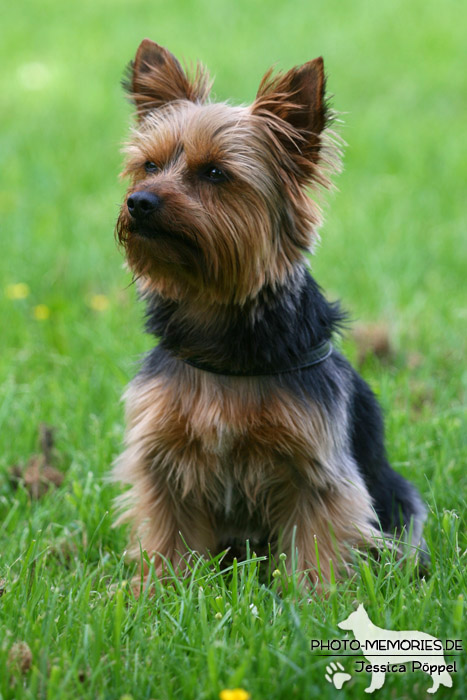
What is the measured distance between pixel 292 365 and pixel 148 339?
2.23 meters

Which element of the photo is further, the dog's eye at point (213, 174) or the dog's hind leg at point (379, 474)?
the dog's hind leg at point (379, 474)

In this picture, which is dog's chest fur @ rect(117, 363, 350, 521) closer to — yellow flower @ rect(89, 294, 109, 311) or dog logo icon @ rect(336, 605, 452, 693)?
dog logo icon @ rect(336, 605, 452, 693)

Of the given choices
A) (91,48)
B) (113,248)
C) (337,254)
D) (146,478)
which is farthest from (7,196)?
(91,48)

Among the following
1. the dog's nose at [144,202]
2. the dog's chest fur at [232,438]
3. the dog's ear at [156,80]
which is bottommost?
the dog's chest fur at [232,438]

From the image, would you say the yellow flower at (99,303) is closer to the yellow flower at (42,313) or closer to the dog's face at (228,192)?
the yellow flower at (42,313)

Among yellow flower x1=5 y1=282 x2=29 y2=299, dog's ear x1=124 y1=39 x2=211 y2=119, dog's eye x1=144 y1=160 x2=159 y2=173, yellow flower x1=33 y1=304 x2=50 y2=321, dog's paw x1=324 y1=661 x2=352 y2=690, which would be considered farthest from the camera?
yellow flower x1=5 y1=282 x2=29 y2=299

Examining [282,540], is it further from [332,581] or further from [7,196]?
[7,196]

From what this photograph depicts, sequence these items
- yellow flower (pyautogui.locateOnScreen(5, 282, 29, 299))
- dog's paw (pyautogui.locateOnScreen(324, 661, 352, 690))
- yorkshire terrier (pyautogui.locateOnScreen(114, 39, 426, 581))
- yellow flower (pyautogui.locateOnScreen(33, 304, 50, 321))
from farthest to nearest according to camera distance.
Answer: yellow flower (pyautogui.locateOnScreen(5, 282, 29, 299))
yellow flower (pyautogui.locateOnScreen(33, 304, 50, 321))
yorkshire terrier (pyautogui.locateOnScreen(114, 39, 426, 581))
dog's paw (pyautogui.locateOnScreen(324, 661, 352, 690))

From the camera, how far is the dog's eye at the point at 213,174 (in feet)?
9.88

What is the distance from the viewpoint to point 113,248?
681cm

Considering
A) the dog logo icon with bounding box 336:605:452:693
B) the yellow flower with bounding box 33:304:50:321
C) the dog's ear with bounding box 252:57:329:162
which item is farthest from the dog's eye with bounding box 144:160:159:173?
the yellow flower with bounding box 33:304:50:321

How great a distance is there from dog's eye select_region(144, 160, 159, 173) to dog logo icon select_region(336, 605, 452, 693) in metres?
1.78

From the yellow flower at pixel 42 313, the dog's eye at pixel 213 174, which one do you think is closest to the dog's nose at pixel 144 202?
the dog's eye at pixel 213 174

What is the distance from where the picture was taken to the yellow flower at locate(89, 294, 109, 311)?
5.69 meters
